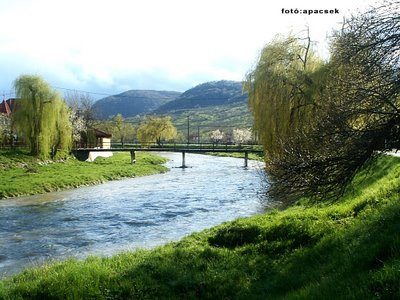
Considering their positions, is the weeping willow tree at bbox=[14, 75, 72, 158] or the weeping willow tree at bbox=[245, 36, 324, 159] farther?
the weeping willow tree at bbox=[14, 75, 72, 158]

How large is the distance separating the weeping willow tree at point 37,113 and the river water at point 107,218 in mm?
13282

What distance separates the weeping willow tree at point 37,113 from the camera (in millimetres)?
47094

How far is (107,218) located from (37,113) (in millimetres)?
28420

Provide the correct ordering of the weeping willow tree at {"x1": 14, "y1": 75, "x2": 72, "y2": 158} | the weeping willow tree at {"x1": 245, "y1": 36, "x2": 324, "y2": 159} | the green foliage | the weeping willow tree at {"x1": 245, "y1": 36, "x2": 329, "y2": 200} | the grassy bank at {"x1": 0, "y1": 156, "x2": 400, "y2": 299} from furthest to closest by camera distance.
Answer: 1. the green foliage
2. the weeping willow tree at {"x1": 14, "y1": 75, "x2": 72, "y2": 158}
3. the weeping willow tree at {"x1": 245, "y1": 36, "x2": 324, "y2": 159}
4. the weeping willow tree at {"x1": 245, "y1": 36, "x2": 329, "y2": 200}
5. the grassy bank at {"x1": 0, "y1": 156, "x2": 400, "y2": 299}

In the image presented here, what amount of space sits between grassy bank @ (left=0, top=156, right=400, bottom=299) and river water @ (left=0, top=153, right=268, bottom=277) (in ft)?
9.20

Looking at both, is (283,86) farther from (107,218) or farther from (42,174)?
(42,174)

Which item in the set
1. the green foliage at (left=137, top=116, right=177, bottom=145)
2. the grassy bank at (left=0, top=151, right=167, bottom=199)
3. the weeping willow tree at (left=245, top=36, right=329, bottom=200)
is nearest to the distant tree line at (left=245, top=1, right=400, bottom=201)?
the weeping willow tree at (left=245, top=36, right=329, bottom=200)

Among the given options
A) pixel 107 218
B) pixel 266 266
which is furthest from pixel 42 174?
→ pixel 266 266

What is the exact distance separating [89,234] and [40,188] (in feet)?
59.0

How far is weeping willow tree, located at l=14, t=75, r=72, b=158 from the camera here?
1854 inches

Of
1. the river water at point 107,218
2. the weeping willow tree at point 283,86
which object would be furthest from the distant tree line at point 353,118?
the weeping willow tree at point 283,86

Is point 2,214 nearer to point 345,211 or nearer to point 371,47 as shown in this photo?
point 345,211

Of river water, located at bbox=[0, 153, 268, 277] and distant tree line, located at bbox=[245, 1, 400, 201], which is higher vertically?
distant tree line, located at bbox=[245, 1, 400, 201]

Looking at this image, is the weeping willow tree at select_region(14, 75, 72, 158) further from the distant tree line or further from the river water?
the distant tree line
